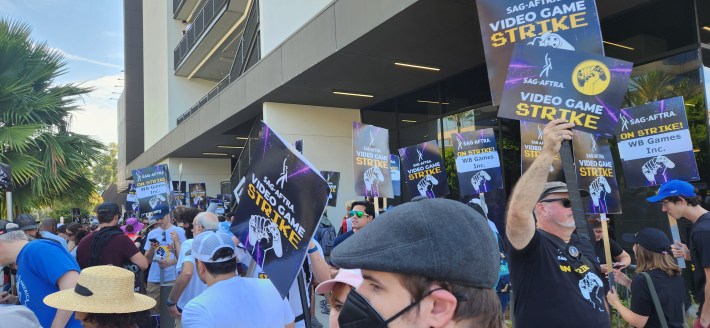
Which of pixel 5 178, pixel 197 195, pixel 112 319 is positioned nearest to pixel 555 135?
pixel 112 319

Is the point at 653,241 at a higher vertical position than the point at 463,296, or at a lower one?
lower

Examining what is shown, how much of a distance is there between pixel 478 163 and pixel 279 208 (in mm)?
5864

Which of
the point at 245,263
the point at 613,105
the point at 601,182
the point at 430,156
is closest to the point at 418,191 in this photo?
the point at 430,156

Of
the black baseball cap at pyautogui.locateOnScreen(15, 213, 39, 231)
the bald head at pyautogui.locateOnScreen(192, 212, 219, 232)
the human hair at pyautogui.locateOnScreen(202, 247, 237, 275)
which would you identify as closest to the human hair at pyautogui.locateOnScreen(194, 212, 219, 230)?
the bald head at pyautogui.locateOnScreen(192, 212, 219, 232)

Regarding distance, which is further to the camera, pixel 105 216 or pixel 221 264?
pixel 105 216

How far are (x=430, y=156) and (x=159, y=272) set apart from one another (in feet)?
15.5

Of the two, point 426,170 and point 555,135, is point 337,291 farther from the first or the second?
point 426,170

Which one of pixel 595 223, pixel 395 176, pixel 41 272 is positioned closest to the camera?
pixel 41 272

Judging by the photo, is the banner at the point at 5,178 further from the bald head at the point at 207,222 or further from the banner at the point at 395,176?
the banner at the point at 395,176

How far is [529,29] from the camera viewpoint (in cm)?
Answer: 437

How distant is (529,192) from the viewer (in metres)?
2.48

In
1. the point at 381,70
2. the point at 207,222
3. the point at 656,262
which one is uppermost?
the point at 381,70

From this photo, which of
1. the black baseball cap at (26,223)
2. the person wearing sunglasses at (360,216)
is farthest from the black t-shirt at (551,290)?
the black baseball cap at (26,223)

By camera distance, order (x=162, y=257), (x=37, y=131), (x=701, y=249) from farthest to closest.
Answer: (x=37, y=131) < (x=162, y=257) < (x=701, y=249)
